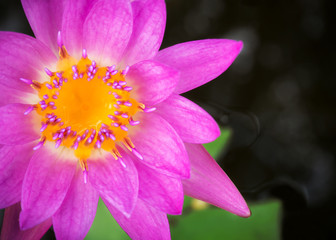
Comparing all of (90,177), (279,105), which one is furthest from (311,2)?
(90,177)

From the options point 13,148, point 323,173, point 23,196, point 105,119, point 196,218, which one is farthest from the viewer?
point 323,173

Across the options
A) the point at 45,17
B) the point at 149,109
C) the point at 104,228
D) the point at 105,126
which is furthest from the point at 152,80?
the point at 104,228

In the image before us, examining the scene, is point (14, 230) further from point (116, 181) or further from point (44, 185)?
point (116, 181)

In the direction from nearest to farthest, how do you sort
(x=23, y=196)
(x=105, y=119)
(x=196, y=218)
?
1. (x=23, y=196)
2. (x=105, y=119)
3. (x=196, y=218)

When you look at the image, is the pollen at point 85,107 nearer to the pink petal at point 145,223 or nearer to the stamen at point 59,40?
the stamen at point 59,40

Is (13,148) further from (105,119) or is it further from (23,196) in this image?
(105,119)

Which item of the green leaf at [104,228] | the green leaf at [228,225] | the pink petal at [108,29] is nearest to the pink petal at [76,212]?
the pink petal at [108,29]
